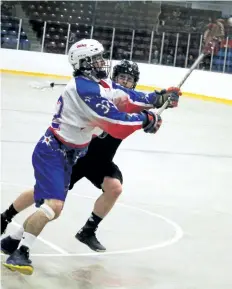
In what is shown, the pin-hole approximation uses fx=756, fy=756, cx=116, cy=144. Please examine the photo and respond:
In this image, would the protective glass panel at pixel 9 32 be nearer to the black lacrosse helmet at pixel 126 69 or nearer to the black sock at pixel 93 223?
the black lacrosse helmet at pixel 126 69

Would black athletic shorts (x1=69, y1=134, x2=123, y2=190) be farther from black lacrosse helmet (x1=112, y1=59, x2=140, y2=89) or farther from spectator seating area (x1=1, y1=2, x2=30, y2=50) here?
spectator seating area (x1=1, y1=2, x2=30, y2=50)

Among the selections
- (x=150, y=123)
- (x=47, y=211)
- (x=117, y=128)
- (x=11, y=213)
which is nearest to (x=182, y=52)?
(x=11, y=213)

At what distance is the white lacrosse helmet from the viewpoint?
3.60 meters

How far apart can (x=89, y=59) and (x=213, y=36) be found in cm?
124

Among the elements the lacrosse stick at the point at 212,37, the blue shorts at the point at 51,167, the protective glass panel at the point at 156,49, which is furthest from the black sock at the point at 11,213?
the protective glass panel at the point at 156,49

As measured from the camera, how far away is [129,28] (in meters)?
16.5

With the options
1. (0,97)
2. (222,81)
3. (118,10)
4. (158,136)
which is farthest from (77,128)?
(118,10)

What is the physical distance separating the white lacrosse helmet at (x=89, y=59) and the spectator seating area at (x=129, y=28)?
11587mm

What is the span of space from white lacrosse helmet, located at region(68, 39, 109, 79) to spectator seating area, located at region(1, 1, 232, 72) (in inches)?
456

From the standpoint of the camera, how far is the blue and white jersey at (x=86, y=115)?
3.47 metres

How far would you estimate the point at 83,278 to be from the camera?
3.64 meters

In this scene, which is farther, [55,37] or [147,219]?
[55,37]

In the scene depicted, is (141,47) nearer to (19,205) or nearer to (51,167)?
(19,205)

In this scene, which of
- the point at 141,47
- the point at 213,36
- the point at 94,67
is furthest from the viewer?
the point at 141,47
